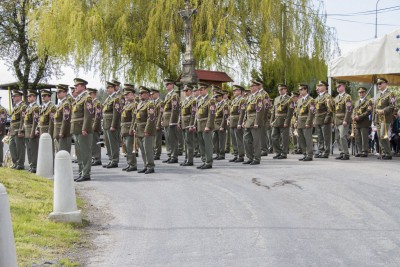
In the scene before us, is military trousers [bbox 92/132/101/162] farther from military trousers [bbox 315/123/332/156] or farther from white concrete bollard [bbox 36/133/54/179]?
military trousers [bbox 315/123/332/156]

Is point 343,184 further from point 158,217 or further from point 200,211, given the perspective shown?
point 158,217

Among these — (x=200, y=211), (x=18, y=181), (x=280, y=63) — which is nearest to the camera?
(x=200, y=211)

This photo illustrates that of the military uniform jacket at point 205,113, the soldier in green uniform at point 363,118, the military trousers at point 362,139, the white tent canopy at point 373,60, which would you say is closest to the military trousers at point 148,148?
the military uniform jacket at point 205,113

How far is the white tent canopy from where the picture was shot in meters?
15.3

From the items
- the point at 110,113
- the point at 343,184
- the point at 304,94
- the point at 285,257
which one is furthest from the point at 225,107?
the point at 285,257

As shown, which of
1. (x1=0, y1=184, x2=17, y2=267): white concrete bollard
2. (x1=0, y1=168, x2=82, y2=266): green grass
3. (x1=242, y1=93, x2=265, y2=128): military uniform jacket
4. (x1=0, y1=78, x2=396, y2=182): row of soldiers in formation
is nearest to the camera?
(x1=0, y1=184, x2=17, y2=267): white concrete bollard

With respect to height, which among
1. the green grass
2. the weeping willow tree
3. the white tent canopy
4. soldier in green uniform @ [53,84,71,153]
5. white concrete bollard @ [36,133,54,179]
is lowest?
the green grass

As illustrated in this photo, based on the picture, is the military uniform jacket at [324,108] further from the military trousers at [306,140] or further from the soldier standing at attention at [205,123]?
the soldier standing at attention at [205,123]

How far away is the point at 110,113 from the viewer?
15836 mm

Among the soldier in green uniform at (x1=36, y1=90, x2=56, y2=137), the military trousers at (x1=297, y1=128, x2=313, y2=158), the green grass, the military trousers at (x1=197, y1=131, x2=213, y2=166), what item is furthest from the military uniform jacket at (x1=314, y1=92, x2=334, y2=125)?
the green grass

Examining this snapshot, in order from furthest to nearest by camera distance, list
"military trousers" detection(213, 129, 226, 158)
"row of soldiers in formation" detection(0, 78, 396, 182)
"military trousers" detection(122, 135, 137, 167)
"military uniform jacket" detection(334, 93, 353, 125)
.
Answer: "military trousers" detection(213, 129, 226, 158), "military uniform jacket" detection(334, 93, 353, 125), "military trousers" detection(122, 135, 137, 167), "row of soldiers in formation" detection(0, 78, 396, 182)

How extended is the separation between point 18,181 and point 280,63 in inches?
656

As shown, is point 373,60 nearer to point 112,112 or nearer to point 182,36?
point 112,112

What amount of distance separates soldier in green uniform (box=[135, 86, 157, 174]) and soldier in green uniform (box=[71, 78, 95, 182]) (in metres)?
1.19
